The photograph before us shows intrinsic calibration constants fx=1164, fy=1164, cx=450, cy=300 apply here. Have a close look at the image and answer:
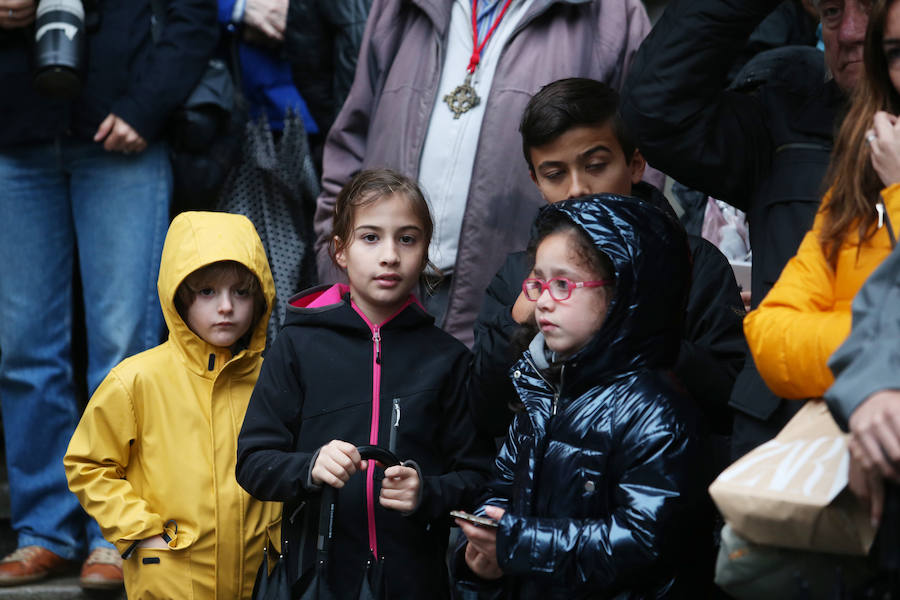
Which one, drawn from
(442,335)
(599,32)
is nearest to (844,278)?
(442,335)

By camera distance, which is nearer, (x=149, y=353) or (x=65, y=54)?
(x=149, y=353)

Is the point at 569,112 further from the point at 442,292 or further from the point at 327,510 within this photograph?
the point at 327,510

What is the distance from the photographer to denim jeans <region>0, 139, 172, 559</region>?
4.24 meters

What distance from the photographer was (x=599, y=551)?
2.49 m

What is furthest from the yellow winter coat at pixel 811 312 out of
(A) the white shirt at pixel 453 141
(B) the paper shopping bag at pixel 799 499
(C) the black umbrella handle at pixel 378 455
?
(A) the white shirt at pixel 453 141

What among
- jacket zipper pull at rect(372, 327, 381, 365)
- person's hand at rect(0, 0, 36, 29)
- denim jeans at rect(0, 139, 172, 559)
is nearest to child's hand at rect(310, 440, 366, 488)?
jacket zipper pull at rect(372, 327, 381, 365)

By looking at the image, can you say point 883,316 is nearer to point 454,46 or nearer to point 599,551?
point 599,551

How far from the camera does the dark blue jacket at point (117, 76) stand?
4.21m

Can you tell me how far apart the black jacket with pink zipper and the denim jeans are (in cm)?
124

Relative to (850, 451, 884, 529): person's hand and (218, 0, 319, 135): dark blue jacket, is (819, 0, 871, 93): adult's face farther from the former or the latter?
(218, 0, 319, 135): dark blue jacket

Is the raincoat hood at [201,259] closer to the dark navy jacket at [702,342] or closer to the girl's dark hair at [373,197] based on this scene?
the girl's dark hair at [373,197]

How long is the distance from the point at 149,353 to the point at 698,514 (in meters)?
1.77

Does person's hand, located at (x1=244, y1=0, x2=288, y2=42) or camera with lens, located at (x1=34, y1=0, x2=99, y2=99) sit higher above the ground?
person's hand, located at (x1=244, y1=0, x2=288, y2=42)

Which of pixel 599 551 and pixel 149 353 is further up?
pixel 149 353
